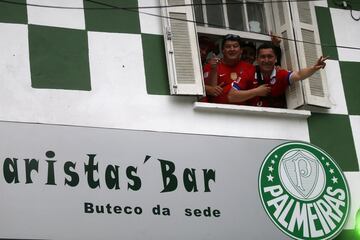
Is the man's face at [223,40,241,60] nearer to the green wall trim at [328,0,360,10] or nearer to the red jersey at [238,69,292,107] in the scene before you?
the red jersey at [238,69,292,107]

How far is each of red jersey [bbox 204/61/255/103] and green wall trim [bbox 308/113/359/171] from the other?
20.6 inches

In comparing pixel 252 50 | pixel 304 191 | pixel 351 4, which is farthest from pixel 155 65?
pixel 351 4

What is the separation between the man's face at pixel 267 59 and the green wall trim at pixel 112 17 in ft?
2.99

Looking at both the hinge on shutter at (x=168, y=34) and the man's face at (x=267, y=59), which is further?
the man's face at (x=267, y=59)

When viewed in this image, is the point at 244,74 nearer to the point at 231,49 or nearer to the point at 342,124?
the point at 231,49

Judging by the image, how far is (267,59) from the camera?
600 centimetres

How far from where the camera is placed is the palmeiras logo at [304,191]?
5496 mm

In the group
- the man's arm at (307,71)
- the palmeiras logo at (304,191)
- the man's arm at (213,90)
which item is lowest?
the palmeiras logo at (304,191)

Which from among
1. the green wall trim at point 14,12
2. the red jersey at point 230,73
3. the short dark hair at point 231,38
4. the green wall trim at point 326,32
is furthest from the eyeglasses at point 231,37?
the green wall trim at point 14,12

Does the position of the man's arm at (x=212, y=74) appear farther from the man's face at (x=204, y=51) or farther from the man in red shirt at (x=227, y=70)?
the man's face at (x=204, y=51)

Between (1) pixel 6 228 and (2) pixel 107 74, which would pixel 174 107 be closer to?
(2) pixel 107 74

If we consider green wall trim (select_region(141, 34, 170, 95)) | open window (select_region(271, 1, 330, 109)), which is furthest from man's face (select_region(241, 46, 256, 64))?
green wall trim (select_region(141, 34, 170, 95))

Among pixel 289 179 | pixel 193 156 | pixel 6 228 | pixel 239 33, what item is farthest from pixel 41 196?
pixel 239 33

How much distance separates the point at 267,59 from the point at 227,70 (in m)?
0.28
